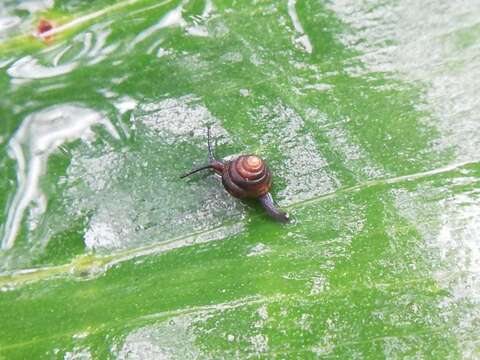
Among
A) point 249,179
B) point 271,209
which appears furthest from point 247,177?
point 271,209

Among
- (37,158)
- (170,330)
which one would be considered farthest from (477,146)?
(37,158)

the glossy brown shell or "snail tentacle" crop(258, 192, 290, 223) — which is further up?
the glossy brown shell

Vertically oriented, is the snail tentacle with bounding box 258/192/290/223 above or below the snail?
below

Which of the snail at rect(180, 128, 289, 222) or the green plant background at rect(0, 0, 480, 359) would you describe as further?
the snail at rect(180, 128, 289, 222)

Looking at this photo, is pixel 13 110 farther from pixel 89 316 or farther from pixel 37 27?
pixel 89 316
